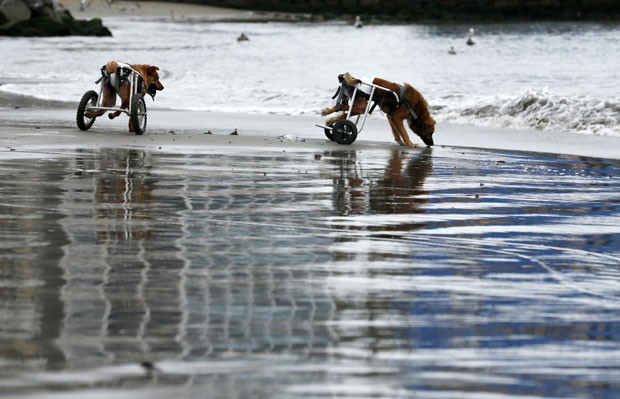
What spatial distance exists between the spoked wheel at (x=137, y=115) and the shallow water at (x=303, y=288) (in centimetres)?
475

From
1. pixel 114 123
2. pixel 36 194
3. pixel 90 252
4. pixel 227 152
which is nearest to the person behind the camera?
pixel 90 252

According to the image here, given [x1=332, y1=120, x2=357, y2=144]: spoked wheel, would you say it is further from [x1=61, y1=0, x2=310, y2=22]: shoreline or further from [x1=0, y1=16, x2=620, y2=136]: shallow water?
[x1=61, y1=0, x2=310, y2=22]: shoreline

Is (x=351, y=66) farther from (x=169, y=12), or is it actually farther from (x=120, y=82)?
(x=169, y=12)

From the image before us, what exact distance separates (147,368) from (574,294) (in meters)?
2.75

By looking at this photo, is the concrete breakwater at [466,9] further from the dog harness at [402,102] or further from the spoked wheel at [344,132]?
the spoked wheel at [344,132]

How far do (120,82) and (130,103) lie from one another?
0.54 metres

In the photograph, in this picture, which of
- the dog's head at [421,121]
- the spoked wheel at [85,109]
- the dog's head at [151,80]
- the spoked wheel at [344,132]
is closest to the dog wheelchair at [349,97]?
the spoked wheel at [344,132]

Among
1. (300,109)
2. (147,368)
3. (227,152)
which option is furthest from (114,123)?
(147,368)

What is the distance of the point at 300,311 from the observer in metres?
6.52

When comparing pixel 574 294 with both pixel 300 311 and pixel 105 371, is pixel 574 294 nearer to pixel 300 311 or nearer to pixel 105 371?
pixel 300 311

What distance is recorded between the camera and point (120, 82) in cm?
1814

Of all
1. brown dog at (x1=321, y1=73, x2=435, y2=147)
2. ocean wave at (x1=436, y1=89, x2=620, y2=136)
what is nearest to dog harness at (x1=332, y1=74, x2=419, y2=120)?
brown dog at (x1=321, y1=73, x2=435, y2=147)

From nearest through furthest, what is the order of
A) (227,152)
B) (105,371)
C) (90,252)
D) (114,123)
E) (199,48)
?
(105,371) < (90,252) < (227,152) < (114,123) < (199,48)

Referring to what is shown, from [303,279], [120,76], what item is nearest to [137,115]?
[120,76]
